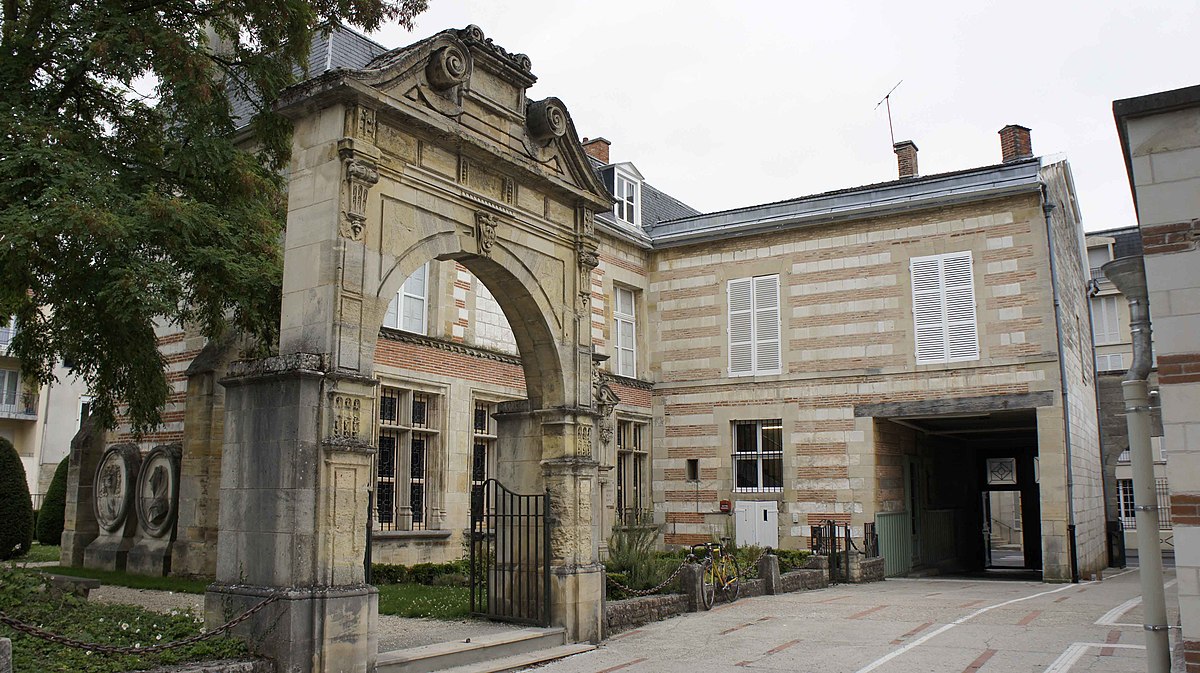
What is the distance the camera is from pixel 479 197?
988cm

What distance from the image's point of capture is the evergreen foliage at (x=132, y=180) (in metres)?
8.84

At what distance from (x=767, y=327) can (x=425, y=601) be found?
1191 centimetres

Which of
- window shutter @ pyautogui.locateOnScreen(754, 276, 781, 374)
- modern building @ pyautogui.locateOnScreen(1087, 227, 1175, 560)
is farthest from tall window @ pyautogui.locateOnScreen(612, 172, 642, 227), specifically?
modern building @ pyautogui.locateOnScreen(1087, 227, 1175, 560)

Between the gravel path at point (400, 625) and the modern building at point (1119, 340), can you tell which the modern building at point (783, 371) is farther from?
the modern building at point (1119, 340)

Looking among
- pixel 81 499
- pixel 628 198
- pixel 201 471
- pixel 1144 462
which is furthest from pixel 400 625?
pixel 628 198

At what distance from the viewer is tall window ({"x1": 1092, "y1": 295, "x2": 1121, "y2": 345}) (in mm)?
38181

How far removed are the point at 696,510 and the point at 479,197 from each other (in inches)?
542

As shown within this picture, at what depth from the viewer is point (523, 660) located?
9.27 metres

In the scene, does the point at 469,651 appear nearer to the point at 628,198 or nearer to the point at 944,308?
the point at 944,308

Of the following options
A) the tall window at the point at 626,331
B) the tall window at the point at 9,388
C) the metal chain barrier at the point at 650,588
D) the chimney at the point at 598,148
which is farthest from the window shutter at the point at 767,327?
the tall window at the point at 9,388

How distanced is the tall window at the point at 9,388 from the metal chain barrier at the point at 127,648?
34.6 metres

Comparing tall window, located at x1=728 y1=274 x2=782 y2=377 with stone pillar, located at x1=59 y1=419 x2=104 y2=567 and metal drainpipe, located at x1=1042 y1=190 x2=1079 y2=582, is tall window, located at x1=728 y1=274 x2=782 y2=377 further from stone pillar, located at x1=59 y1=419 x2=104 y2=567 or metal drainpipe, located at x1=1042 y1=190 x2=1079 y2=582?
stone pillar, located at x1=59 y1=419 x2=104 y2=567

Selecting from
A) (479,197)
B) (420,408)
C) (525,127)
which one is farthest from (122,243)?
(420,408)

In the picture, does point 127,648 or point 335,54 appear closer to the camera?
point 127,648
